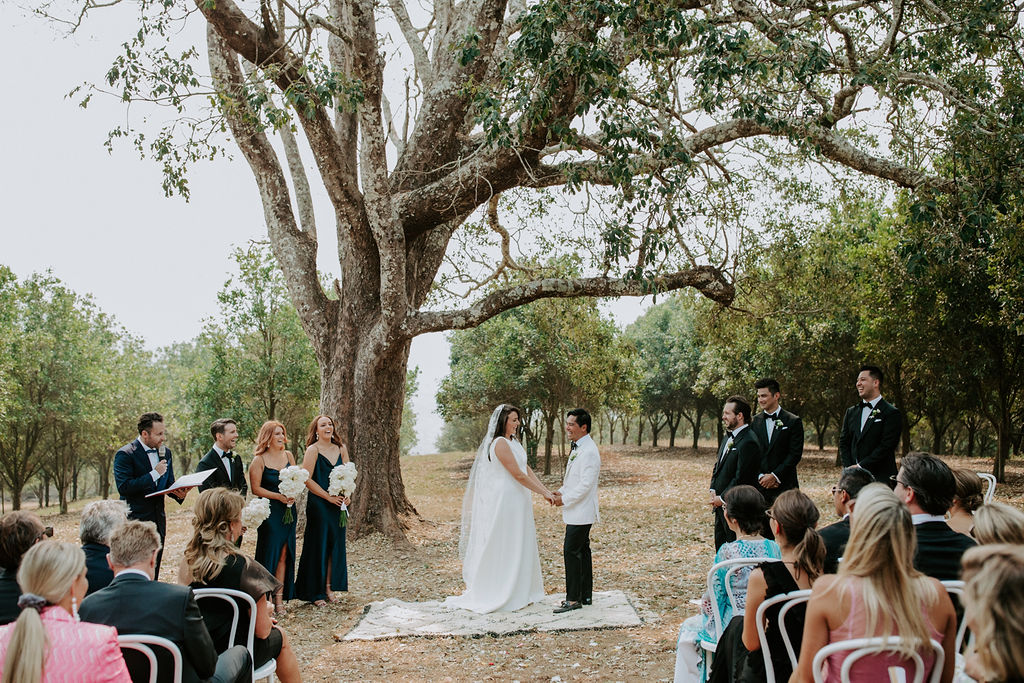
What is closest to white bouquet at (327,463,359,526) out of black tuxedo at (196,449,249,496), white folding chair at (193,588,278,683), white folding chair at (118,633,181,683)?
black tuxedo at (196,449,249,496)

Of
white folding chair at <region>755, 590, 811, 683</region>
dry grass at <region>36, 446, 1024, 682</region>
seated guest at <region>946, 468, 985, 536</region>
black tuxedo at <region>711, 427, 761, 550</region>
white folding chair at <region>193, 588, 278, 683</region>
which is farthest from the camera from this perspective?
black tuxedo at <region>711, 427, 761, 550</region>

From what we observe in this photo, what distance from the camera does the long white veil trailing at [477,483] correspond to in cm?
750

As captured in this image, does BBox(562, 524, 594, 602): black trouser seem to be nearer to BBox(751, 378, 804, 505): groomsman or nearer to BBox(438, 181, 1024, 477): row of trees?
BBox(751, 378, 804, 505): groomsman

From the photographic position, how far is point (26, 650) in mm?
2576

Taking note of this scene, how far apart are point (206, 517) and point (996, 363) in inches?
724

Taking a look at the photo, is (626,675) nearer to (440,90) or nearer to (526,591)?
(526,591)

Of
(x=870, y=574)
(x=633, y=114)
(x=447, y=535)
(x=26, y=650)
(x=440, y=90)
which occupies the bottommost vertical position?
(x=447, y=535)

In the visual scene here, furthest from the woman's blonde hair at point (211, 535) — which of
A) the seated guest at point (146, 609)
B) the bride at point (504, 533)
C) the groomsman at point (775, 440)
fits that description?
the groomsman at point (775, 440)

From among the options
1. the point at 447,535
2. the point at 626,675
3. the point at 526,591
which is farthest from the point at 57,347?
the point at 626,675

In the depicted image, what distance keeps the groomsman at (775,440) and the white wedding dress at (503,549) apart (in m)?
2.25

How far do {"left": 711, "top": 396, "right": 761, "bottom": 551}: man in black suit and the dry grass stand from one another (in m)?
1.00

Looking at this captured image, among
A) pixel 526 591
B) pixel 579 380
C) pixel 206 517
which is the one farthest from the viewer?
pixel 579 380

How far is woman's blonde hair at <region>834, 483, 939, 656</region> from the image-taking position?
2.64m

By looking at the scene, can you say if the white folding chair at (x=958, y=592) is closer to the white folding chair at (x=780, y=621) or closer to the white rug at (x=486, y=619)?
the white folding chair at (x=780, y=621)
